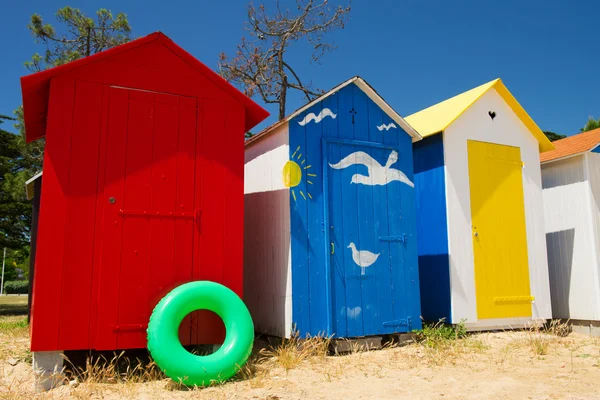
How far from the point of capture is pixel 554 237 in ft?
30.6

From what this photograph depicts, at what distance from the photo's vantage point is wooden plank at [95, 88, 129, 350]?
5430 mm

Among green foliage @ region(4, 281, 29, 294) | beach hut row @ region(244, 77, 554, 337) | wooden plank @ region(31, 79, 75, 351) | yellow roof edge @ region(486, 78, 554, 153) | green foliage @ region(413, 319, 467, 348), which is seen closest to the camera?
wooden plank @ region(31, 79, 75, 351)

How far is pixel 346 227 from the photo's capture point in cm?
687

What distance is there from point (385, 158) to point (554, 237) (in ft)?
13.4

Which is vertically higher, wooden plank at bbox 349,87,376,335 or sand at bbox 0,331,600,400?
wooden plank at bbox 349,87,376,335

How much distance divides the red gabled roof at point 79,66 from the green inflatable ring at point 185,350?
2.27 metres

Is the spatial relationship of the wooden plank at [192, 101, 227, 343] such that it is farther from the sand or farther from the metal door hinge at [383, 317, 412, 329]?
the metal door hinge at [383, 317, 412, 329]

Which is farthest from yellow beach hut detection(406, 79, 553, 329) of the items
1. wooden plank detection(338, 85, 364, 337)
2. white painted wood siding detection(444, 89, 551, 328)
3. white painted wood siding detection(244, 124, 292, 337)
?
white painted wood siding detection(244, 124, 292, 337)

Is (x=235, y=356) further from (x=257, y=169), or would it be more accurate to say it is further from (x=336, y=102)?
(x=336, y=102)

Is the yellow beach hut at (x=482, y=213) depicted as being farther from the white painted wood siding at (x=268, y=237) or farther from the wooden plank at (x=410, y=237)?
the white painted wood siding at (x=268, y=237)

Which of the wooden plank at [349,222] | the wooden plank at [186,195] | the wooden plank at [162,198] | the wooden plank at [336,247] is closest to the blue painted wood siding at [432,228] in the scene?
the wooden plank at [349,222]

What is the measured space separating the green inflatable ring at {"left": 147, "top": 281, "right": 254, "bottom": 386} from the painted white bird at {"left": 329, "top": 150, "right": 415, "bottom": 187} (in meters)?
2.39

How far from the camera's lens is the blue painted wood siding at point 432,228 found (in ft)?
25.6

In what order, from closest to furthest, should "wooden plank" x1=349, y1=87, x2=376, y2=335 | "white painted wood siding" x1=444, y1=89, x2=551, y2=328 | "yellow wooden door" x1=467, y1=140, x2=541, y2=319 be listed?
1. "wooden plank" x1=349, y1=87, x2=376, y2=335
2. "white painted wood siding" x1=444, y1=89, x2=551, y2=328
3. "yellow wooden door" x1=467, y1=140, x2=541, y2=319
